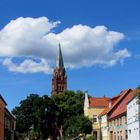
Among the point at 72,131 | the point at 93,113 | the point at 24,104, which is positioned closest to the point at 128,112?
the point at 72,131

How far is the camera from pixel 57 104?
462 ft

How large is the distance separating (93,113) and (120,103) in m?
17.4

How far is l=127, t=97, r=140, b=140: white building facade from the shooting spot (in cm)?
6462

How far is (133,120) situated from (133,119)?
137 millimetres

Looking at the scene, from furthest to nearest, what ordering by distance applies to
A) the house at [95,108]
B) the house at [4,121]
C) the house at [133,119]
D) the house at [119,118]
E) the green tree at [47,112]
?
the green tree at [47,112], the house at [95,108], the house at [4,121], the house at [119,118], the house at [133,119]

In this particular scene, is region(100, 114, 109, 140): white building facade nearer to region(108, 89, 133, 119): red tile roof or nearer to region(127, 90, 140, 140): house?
region(108, 89, 133, 119): red tile roof

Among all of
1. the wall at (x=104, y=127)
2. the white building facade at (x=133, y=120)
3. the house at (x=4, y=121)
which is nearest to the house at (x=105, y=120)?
the wall at (x=104, y=127)

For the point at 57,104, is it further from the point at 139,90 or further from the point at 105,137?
the point at 139,90

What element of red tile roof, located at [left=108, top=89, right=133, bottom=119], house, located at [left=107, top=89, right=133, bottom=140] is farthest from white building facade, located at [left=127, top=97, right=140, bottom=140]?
red tile roof, located at [left=108, top=89, right=133, bottom=119]

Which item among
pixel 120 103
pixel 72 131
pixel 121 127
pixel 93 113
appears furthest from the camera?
pixel 93 113

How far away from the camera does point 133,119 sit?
6838cm

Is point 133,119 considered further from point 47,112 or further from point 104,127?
point 47,112

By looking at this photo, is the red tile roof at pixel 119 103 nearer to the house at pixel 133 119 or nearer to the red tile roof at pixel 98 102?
the red tile roof at pixel 98 102

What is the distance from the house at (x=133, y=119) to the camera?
2542 inches
